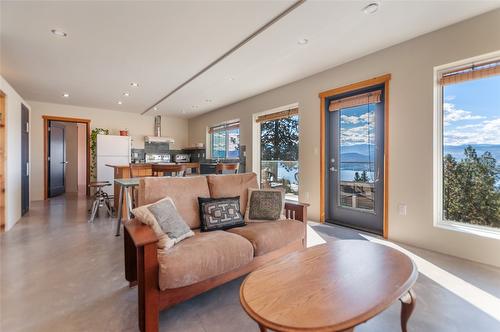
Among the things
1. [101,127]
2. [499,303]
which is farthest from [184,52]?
[101,127]

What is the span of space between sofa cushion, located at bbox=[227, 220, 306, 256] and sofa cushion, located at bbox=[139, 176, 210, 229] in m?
0.40

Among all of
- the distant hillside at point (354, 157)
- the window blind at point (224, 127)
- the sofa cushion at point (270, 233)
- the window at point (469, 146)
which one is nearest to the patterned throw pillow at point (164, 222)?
the sofa cushion at point (270, 233)

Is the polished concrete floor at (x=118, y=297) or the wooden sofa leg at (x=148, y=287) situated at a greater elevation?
the wooden sofa leg at (x=148, y=287)

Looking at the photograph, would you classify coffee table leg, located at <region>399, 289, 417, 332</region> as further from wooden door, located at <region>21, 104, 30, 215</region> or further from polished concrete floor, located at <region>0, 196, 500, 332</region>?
wooden door, located at <region>21, 104, 30, 215</region>

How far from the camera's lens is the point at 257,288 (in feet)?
3.92

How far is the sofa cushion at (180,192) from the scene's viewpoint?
2.04 metres

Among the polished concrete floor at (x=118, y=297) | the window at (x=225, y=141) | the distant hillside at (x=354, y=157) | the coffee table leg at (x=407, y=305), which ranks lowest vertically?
the polished concrete floor at (x=118, y=297)

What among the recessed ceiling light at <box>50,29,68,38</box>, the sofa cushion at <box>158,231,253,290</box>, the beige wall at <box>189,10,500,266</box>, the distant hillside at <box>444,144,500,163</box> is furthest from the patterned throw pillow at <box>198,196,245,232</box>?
the distant hillside at <box>444,144,500,163</box>

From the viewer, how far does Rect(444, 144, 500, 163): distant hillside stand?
2.47 metres

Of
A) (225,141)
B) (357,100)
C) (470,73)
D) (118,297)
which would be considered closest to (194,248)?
(118,297)

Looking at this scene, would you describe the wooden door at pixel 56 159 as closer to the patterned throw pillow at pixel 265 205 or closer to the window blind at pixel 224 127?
the window blind at pixel 224 127

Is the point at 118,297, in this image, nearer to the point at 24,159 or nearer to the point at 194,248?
the point at 194,248

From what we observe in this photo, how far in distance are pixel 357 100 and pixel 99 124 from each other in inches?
262

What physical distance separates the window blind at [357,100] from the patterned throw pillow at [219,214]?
7.91ft
